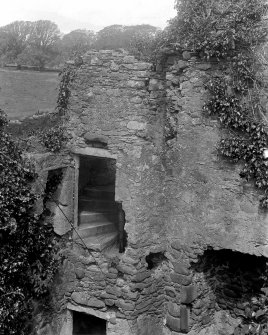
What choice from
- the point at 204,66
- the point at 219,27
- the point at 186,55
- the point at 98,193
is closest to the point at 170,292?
the point at 98,193

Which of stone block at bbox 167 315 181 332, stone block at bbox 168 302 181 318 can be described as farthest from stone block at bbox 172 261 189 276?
stone block at bbox 167 315 181 332

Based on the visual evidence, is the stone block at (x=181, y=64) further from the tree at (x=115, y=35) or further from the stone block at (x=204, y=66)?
the tree at (x=115, y=35)

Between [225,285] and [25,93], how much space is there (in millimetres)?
7309

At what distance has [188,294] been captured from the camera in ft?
27.3

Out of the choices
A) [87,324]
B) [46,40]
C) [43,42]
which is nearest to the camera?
[87,324]

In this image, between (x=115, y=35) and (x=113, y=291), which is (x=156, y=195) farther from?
(x=115, y=35)

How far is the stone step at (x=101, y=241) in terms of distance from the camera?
28.1ft

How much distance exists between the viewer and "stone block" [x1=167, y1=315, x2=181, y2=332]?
844cm

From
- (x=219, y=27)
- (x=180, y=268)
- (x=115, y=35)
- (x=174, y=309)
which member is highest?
(x=115, y=35)

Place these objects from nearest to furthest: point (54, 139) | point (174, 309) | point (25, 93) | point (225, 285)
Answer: point (174, 309) → point (54, 139) → point (225, 285) → point (25, 93)

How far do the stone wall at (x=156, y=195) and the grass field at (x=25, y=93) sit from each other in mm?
4376

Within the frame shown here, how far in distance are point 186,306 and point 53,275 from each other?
2404 millimetres

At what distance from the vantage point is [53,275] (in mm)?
8500

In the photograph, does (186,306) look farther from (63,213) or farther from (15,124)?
(15,124)
